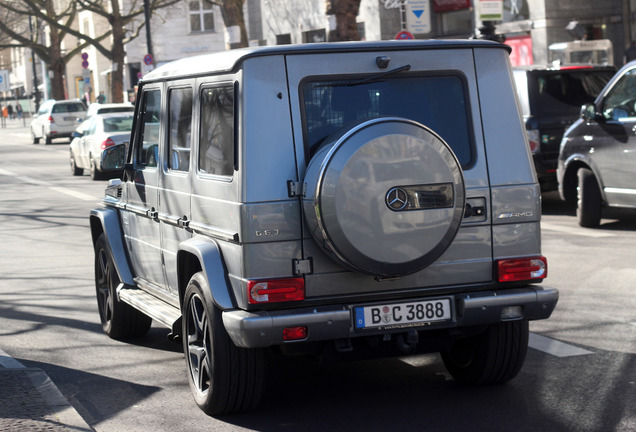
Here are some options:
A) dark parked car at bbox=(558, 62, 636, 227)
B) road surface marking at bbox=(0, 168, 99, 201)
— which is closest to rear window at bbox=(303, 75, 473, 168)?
dark parked car at bbox=(558, 62, 636, 227)

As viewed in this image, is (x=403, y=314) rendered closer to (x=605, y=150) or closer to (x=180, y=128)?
(x=180, y=128)

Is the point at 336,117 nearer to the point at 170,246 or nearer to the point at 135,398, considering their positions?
the point at 170,246

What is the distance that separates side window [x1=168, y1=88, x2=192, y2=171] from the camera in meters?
5.89

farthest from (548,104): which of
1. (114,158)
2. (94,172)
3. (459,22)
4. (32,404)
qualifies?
(459,22)

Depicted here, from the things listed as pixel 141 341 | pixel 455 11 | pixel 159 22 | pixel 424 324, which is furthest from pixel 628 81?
pixel 159 22

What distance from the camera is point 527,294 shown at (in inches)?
207

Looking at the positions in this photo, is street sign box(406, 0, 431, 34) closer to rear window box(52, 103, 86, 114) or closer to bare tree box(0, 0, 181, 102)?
rear window box(52, 103, 86, 114)

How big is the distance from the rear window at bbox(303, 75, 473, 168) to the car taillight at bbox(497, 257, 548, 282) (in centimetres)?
54

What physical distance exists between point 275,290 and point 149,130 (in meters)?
2.21

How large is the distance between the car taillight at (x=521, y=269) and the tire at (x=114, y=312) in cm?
304

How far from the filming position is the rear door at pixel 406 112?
5.11 metres

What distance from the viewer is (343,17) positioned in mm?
22453

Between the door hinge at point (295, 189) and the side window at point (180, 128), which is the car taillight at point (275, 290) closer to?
the door hinge at point (295, 189)

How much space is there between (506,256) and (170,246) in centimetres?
201
